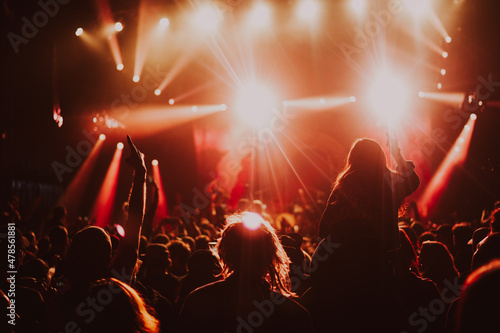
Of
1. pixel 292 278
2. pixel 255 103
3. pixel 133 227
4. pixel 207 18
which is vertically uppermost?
pixel 207 18

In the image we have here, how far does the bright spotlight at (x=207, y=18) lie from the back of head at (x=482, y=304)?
11.4m

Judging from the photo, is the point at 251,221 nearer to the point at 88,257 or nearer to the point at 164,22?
the point at 88,257

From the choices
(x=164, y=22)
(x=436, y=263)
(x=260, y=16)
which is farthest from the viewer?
(x=260, y=16)

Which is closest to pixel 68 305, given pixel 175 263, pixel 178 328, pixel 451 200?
→ pixel 178 328

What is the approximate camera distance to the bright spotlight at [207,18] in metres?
11.9

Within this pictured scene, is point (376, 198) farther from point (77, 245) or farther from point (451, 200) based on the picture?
point (451, 200)

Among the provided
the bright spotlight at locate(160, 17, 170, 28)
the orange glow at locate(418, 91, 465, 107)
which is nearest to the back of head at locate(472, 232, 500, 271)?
the bright spotlight at locate(160, 17, 170, 28)

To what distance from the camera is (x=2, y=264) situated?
3.70m

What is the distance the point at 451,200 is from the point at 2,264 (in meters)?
15.0

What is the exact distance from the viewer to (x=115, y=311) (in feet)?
6.25

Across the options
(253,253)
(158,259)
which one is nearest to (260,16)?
(158,259)

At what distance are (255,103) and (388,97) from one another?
4938 mm

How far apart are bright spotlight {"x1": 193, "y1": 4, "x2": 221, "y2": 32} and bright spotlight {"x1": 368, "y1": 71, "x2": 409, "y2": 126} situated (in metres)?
6.34

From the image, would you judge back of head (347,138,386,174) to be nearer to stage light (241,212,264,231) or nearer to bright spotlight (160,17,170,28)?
stage light (241,212,264,231)
